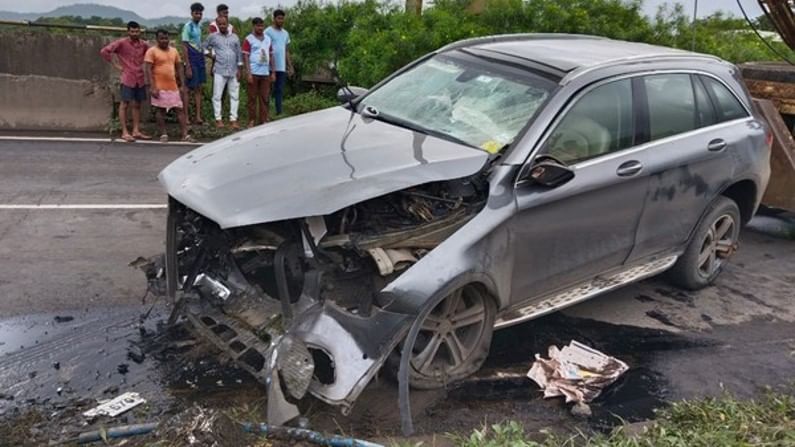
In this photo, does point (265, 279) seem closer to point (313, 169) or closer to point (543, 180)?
point (313, 169)

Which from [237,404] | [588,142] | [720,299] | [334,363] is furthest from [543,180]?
[720,299]

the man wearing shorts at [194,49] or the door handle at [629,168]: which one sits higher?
the man wearing shorts at [194,49]

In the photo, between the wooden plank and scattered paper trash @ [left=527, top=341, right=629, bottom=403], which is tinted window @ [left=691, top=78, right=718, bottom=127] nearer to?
the wooden plank

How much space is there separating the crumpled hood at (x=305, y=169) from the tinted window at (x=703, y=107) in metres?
2.12

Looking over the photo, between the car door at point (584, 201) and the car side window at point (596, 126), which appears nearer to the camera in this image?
the car door at point (584, 201)

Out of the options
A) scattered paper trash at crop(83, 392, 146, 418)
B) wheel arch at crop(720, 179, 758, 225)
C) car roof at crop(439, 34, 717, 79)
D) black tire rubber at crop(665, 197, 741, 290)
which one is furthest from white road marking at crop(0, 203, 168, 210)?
wheel arch at crop(720, 179, 758, 225)

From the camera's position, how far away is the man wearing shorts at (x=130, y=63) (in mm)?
10430

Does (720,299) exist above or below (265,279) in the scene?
below

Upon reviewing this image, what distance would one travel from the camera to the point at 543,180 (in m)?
4.27

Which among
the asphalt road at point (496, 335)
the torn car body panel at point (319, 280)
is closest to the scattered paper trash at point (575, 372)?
the asphalt road at point (496, 335)

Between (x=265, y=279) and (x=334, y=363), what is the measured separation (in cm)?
86

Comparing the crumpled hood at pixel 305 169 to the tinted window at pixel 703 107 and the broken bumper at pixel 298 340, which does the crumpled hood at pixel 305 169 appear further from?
the tinted window at pixel 703 107

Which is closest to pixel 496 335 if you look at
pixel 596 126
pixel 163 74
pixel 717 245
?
pixel 596 126

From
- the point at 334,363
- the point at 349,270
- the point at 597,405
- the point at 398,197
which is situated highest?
the point at 398,197
